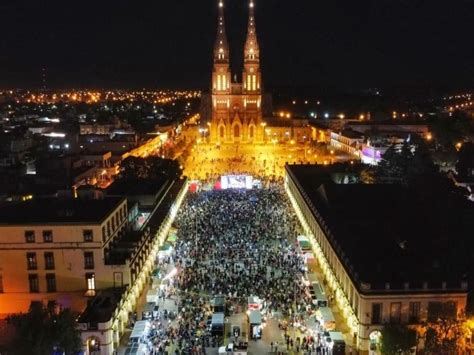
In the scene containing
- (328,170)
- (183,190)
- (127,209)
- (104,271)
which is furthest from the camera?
(328,170)

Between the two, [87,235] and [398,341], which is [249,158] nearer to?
[87,235]

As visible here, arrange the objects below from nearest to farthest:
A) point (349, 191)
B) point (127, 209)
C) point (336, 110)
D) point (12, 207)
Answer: point (12, 207)
point (127, 209)
point (349, 191)
point (336, 110)

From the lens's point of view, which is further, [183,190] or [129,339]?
[183,190]

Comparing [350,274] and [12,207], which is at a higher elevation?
[12,207]

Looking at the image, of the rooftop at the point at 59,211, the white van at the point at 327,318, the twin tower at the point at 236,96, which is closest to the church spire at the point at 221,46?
the twin tower at the point at 236,96

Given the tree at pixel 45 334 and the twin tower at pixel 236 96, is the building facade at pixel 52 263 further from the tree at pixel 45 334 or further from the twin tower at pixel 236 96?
the twin tower at pixel 236 96

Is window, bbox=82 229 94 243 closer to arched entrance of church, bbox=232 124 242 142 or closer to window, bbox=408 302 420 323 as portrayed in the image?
window, bbox=408 302 420 323

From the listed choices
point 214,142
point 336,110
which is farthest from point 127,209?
point 336,110

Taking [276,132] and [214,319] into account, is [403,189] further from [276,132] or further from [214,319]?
[276,132]
